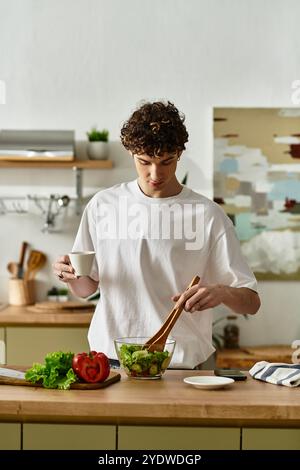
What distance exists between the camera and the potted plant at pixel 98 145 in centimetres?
531

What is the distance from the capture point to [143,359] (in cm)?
279

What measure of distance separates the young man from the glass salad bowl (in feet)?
0.78

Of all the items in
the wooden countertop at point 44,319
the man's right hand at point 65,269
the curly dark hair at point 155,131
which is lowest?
the wooden countertop at point 44,319

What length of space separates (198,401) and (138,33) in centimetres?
342

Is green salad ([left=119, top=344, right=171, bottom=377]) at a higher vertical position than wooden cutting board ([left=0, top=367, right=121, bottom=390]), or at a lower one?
higher

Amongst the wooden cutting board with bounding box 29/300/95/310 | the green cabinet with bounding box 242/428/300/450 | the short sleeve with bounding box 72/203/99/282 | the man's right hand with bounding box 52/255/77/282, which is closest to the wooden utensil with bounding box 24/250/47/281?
the wooden cutting board with bounding box 29/300/95/310

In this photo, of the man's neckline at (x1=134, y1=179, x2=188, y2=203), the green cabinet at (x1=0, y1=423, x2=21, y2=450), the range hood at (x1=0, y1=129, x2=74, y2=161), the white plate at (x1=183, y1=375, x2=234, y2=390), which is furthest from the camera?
the range hood at (x1=0, y1=129, x2=74, y2=161)

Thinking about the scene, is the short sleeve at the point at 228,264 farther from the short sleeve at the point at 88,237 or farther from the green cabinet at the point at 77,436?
the green cabinet at the point at 77,436

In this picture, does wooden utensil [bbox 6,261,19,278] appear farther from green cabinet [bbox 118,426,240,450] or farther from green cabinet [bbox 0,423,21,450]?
green cabinet [bbox 118,426,240,450]

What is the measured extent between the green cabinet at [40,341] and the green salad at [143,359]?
2.10 metres

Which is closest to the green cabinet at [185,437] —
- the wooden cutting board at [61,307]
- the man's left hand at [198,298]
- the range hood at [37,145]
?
the man's left hand at [198,298]

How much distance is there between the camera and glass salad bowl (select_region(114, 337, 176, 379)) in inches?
110

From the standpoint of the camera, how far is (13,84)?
5422 mm

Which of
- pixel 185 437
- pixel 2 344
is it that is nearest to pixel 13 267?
pixel 2 344
